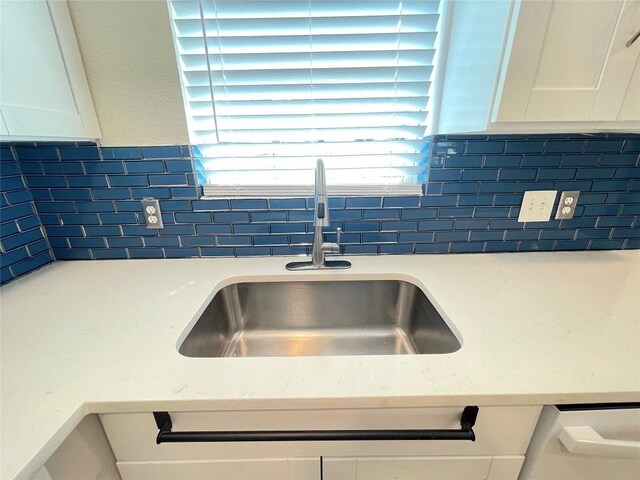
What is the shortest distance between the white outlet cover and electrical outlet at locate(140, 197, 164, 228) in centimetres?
138

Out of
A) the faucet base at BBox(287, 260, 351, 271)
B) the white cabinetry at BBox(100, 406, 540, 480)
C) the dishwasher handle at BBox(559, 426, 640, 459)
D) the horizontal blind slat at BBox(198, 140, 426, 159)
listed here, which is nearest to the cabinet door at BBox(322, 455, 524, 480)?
the white cabinetry at BBox(100, 406, 540, 480)

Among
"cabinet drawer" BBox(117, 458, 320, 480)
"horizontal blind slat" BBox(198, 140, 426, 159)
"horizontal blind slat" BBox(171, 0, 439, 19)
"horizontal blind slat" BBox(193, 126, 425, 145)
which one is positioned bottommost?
"cabinet drawer" BBox(117, 458, 320, 480)

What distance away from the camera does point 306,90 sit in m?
0.99

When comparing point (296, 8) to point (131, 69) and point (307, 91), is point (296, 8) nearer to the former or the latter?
point (307, 91)

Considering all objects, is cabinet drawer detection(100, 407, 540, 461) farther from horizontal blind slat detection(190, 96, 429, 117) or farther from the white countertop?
horizontal blind slat detection(190, 96, 429, 117)

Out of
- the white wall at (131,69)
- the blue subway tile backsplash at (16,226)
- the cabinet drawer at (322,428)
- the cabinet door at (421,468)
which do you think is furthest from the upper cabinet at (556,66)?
the blue subway tile backsplash at (16,226)

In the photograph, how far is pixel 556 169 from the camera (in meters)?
1.05

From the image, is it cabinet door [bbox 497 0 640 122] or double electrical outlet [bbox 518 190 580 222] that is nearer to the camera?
cabinet door [bbox 497 0 640 122]

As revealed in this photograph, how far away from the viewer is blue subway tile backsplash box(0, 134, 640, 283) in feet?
3.31

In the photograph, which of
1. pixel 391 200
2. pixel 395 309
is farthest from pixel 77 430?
pixel 391 200

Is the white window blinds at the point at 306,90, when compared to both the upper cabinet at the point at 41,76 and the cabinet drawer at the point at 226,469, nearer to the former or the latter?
the upper cabinet at the point at 41,76

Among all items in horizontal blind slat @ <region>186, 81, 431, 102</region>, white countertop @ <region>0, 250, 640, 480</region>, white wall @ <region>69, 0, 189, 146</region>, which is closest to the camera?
white countertop @ <region>0, 250, 640, 480</region>

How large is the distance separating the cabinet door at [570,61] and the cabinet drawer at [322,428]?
2.27ft

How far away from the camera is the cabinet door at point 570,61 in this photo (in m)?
0.63
